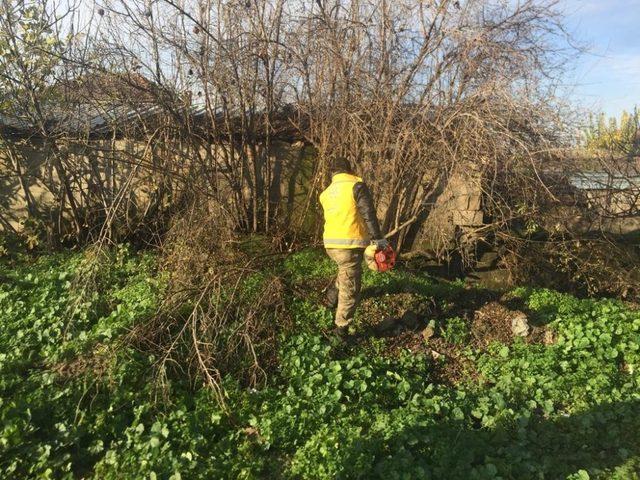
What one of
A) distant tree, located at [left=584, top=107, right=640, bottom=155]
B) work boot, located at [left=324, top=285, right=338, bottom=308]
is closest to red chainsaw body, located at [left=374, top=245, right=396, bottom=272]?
work boot, located at [left=324, top=285, right=338, bottom=308]

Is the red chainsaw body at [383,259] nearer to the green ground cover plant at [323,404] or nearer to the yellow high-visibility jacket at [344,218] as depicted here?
the yellow high-visibility jacket at [344,218]

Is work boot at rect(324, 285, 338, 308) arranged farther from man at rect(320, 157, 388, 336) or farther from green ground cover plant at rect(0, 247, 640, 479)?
man at rect(320, 157, 388, 336)

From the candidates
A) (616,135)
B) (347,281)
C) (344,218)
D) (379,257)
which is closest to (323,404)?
(347,281)

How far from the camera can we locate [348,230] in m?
5.32

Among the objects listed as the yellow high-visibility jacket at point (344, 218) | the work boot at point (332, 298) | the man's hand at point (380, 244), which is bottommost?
the work boot at point (332, 298)

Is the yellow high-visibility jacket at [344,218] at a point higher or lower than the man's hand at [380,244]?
higher

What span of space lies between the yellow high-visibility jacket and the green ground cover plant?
0.95 metres

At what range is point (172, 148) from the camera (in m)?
6.81

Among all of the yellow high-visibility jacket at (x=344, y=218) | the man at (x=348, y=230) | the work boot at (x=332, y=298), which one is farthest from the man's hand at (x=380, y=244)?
the work boot at (x=332, y=298)

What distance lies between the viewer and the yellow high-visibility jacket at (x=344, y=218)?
17.4 feet

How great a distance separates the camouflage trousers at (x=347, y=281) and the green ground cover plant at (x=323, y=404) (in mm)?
299

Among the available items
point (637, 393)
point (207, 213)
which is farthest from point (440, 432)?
point (207, 213)

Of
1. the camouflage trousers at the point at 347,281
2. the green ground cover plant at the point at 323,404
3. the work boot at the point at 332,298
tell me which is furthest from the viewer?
the work boot at the point at 332,298

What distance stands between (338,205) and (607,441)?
10.2 feet
